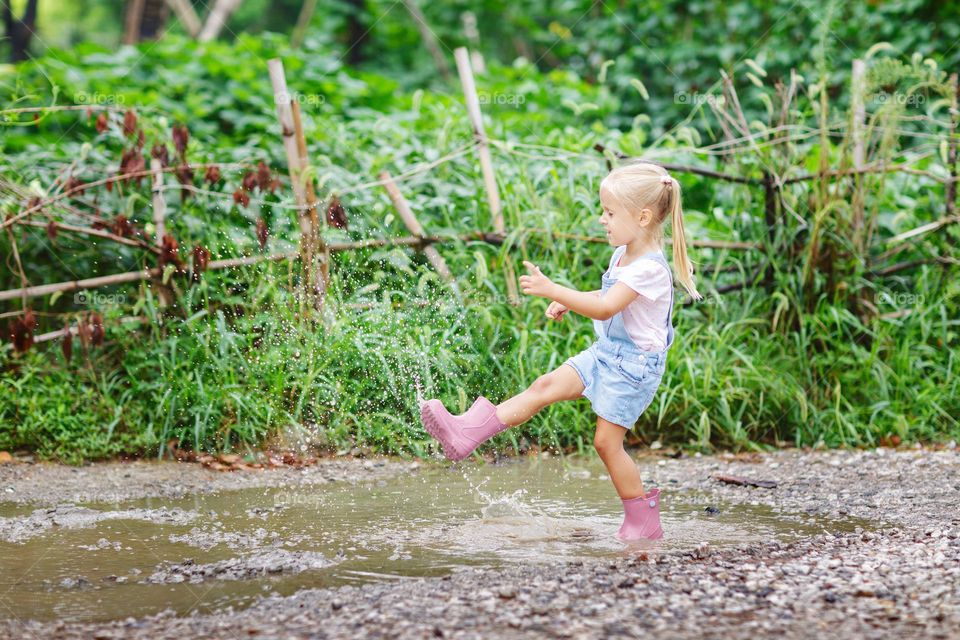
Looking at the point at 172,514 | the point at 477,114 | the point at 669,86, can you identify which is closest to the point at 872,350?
the point at 477,114

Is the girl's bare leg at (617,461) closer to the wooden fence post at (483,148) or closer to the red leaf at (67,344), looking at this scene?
the wooden fence post at (483,148)

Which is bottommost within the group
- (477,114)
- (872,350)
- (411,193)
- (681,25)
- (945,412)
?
(945,412)

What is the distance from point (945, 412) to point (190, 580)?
13.0 feet

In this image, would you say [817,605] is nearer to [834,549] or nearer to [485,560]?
[834,549]

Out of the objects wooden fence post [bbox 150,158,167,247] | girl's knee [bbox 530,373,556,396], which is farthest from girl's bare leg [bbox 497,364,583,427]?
wooden fence post [bbox 150,158,167,247]

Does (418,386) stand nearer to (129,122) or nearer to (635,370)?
(635,370)

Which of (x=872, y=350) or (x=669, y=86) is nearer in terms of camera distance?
(x=872, y=350)

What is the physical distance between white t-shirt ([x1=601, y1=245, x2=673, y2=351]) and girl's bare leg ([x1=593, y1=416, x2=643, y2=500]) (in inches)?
11.4

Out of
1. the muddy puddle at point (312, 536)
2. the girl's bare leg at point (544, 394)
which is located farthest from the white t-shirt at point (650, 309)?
the muddy puddle at point (312, 536)

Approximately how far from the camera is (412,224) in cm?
538

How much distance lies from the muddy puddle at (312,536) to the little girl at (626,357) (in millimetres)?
233

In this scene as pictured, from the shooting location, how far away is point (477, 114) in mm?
5645

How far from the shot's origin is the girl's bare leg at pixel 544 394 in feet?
11.1

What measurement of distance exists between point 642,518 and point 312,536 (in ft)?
3.55
